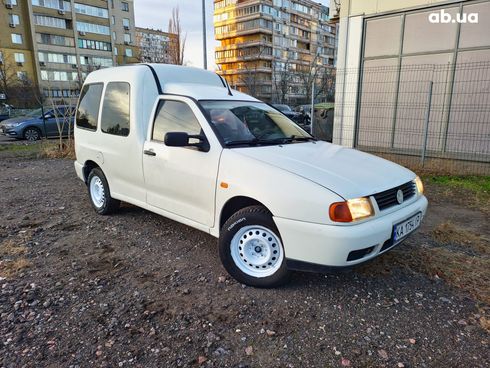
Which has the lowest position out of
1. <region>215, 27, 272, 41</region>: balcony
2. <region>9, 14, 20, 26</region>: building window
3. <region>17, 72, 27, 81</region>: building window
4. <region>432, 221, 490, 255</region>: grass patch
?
<region>432, 221, 490, 255</region>: grass patch

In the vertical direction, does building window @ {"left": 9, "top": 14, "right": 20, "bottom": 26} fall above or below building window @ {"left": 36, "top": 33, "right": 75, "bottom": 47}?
above

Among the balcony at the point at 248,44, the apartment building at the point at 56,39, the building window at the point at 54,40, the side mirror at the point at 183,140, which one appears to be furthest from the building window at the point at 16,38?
the side mirror at the point at 183,140

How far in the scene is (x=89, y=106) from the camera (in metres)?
5.18

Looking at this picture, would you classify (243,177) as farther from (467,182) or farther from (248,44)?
(248,44)

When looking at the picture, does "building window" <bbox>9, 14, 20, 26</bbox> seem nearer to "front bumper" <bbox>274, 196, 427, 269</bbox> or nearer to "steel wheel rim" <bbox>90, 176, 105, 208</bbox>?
"steel wheel rim" <bbox>90, 176, 105, 208</bbox>

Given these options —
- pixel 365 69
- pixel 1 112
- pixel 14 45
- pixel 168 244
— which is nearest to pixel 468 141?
pixel 365 69

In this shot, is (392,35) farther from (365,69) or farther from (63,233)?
(63,233)

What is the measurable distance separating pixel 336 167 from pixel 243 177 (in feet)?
2.68

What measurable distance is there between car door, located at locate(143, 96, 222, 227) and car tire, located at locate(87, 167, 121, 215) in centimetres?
111

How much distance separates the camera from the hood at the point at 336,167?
273 cm

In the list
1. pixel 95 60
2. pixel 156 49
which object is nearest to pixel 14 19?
pixel 95 60

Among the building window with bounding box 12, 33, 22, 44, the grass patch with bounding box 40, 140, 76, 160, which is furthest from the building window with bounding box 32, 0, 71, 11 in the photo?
the grass patch with bounding box 40, 140, 76, 160

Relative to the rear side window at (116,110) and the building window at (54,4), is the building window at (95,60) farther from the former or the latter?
the rear side window at (116,110)

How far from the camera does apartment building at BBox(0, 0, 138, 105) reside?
153 ft
